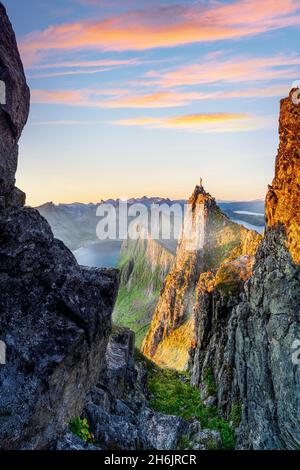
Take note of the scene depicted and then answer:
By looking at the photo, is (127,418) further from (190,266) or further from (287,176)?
(190,266)

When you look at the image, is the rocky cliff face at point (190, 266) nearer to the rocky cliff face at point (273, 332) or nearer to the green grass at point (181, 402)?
the green grass at point (181, 402)

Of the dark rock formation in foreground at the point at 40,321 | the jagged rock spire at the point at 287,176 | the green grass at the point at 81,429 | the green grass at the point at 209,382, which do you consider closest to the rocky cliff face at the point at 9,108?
the dark rock formation in foreground at the point at 40,321

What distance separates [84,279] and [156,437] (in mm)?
21515

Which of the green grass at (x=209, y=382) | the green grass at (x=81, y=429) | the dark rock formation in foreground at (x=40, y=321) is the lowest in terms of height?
the green grass at (x=209, y=382)

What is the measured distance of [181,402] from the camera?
44781 millimetres

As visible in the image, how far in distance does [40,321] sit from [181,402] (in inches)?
1388

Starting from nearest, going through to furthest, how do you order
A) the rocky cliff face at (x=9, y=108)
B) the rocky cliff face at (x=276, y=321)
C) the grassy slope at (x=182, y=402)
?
the rocky cliff face at (x=9, y=108) < the rocky cliff face at (x=276, y=321) < the grassy slope at (x=182, y=402)

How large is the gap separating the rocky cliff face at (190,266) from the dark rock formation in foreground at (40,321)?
6927 centimetres

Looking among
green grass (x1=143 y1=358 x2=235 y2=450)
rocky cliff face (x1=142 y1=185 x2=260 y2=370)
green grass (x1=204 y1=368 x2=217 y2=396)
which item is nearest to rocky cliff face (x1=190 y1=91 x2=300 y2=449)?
green grass (x1=143 y1=358 x2=235 y2=450)

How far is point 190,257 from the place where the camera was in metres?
95.8

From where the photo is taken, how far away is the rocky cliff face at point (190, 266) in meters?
88.6

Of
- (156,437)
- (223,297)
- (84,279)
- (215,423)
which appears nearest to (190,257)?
(223,297)

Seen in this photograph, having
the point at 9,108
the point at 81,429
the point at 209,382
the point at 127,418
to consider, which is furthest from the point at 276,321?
the point at 9,108

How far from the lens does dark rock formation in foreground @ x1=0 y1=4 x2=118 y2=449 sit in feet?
40.0
